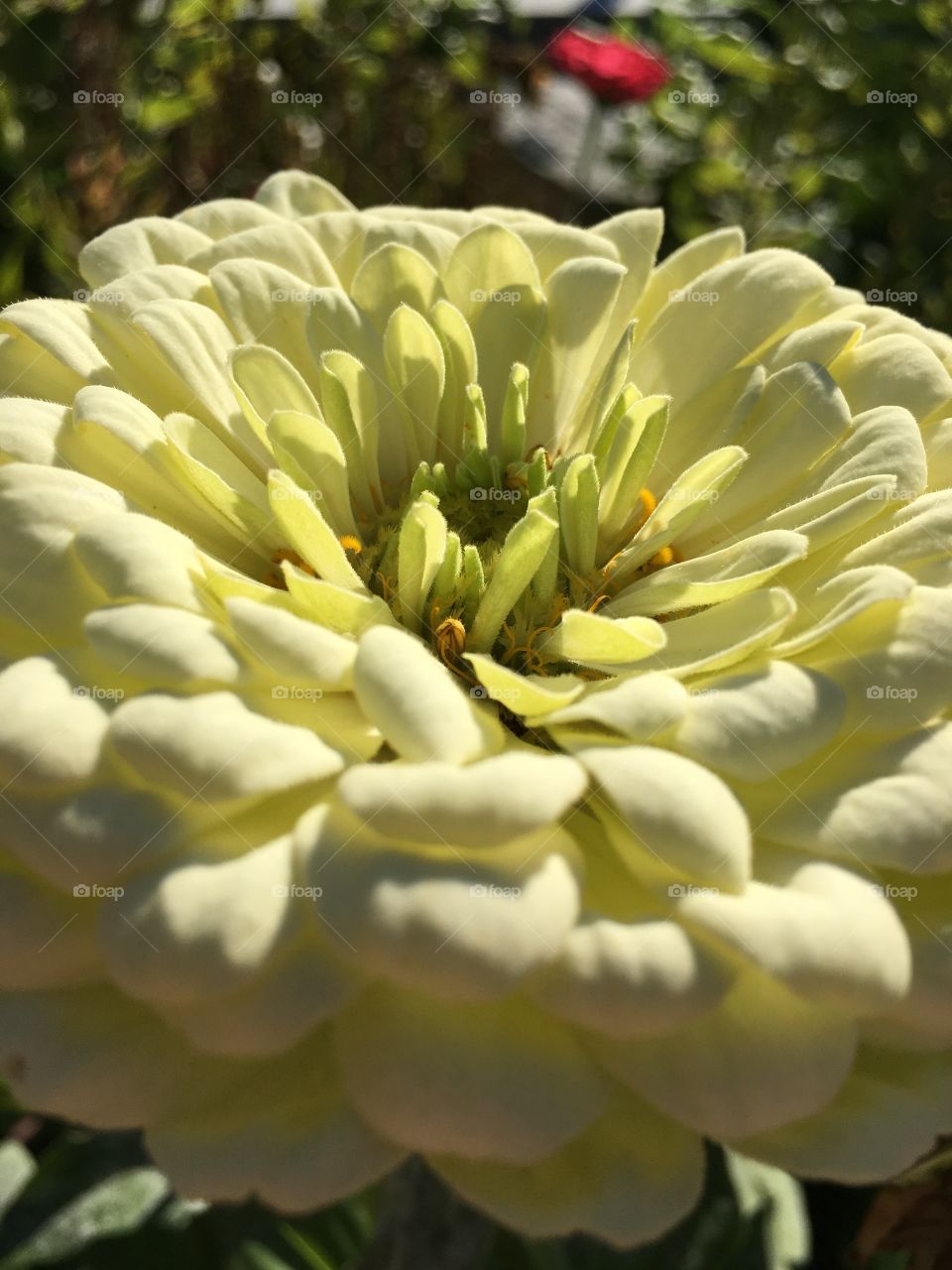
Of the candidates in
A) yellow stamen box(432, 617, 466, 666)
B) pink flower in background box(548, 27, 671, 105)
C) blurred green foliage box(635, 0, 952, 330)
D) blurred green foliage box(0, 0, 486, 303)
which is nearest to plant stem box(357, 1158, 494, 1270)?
yellow stamen box(432, 617, 466, 666)

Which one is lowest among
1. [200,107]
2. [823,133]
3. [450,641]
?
[450,641]

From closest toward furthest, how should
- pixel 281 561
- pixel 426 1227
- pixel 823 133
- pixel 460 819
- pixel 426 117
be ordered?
1. pixel 460 819
2. pixel 426 1227
3. pixel 281 561
4. pixel 823 133
5. pixel 426 117

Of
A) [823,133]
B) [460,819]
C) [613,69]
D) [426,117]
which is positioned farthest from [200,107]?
[460,819]

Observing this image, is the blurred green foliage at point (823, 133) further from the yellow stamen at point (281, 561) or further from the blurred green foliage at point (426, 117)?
the yellow stamen at point (281, 561)

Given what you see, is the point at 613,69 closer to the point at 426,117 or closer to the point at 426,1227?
the point at 426,117

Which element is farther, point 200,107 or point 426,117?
point 426,117

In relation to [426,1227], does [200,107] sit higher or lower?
higher

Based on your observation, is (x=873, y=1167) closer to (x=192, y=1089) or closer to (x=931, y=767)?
(x=931, y=767)
